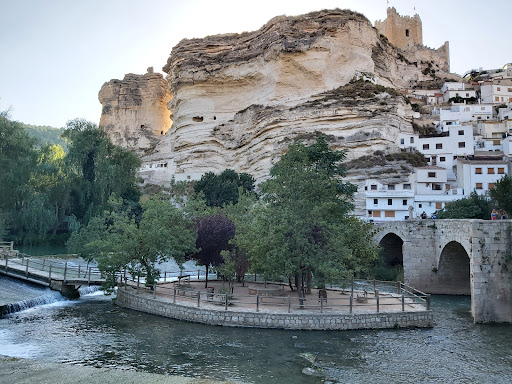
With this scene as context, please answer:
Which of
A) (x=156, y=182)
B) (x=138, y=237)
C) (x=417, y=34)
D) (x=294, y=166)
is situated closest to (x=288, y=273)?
(x=294, y=166)

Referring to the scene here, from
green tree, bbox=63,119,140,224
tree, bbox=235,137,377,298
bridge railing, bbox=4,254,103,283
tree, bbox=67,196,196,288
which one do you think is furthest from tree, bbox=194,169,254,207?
tree, bbox=235,137,377,298

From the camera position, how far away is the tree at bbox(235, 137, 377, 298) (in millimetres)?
18578

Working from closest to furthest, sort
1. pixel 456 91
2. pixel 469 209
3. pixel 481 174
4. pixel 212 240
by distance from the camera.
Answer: pixel 212 240 → pixel 469 209 → pixel 481 174 → pixel 456 91

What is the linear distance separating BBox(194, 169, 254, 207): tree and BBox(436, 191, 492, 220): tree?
23.0m

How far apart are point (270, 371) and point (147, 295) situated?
937 centimetres

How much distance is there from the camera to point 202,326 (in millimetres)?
17406

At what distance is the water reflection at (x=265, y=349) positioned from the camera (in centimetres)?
1252

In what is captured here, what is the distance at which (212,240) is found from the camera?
2364 cm

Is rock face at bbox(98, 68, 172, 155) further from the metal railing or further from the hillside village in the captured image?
the metal railing

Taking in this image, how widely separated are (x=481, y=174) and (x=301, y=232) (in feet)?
103

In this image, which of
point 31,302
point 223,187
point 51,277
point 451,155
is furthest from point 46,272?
point 451,155

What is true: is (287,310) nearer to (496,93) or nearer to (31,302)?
(31,302)

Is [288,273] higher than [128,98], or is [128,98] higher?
[128,98]

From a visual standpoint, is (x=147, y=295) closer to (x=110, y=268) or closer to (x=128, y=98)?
(x=110, y=268)
